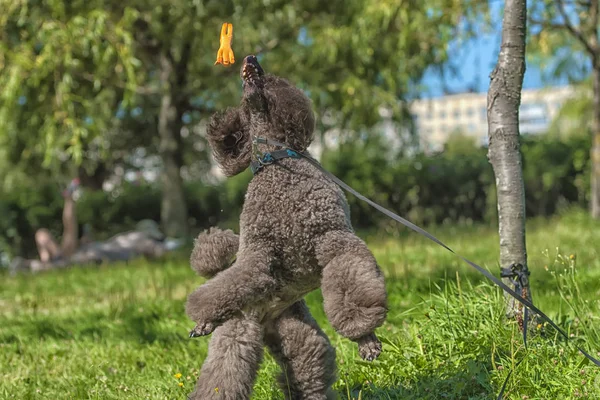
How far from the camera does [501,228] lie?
332 centimetres

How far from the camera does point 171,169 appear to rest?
11383 mm

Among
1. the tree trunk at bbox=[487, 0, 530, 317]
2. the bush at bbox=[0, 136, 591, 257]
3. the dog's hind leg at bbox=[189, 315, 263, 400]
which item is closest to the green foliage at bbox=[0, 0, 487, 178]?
the bush at bbox=[0, 136, 591, 257]

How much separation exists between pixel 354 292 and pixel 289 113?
700 mm

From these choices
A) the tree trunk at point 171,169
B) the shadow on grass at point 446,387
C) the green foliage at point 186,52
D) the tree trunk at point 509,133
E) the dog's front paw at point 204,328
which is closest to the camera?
the dog's front paw at point 204,328

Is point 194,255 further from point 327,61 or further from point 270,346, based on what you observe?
point 327,61

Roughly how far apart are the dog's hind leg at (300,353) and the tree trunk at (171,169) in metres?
9.05

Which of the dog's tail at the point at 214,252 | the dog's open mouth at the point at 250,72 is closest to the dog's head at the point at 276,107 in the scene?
the dog's open mouth at the point at 250,72

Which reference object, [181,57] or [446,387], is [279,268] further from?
[181,57]

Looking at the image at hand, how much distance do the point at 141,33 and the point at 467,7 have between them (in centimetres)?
523

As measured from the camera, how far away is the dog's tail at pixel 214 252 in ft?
8.02

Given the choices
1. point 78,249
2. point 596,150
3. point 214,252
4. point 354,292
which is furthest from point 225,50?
point 596,150

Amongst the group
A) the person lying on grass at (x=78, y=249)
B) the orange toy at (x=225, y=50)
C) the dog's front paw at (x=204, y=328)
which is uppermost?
the orange toy at (x=225, y=50)

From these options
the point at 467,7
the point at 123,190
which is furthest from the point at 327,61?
the point at 123,190

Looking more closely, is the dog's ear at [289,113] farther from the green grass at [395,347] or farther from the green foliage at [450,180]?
the green foliage at [450,180]
